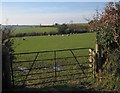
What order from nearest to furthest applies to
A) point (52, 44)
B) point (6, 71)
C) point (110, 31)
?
point (6, 71) < point (110, 31) < point (52, 44)

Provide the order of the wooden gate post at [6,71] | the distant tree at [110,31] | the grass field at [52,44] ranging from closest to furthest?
the wooden gate post at [6,71] → the distant tree at [110,31] → the grass field at [52,44]

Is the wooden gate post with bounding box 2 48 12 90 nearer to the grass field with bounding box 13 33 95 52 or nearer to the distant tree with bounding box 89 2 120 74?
the distant tree with bounding box 89 2 120 74

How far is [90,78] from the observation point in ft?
37.8

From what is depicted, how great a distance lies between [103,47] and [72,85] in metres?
1.95

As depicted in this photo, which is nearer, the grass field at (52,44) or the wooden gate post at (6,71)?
the wooden gate post at (6,71)

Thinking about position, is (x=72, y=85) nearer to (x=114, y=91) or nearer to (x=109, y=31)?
(x=114, y=91)

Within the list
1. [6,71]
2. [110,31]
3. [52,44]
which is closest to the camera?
[6,71]

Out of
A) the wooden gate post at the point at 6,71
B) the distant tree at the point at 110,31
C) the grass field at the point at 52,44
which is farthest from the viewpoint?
the grass field at the point at 52,44

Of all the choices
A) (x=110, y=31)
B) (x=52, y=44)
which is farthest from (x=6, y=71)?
(x=52, y=44)

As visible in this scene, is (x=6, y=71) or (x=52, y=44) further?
(x=52, y=44)

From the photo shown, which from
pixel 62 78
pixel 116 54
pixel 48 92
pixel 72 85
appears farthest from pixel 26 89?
pixel 116 54

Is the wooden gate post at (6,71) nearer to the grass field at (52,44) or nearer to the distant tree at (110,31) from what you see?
the distant tree at (110,31)

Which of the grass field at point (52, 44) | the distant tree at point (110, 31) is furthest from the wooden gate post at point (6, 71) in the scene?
the grass field at point (52, 44)

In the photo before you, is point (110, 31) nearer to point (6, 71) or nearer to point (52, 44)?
point (6, 71)
